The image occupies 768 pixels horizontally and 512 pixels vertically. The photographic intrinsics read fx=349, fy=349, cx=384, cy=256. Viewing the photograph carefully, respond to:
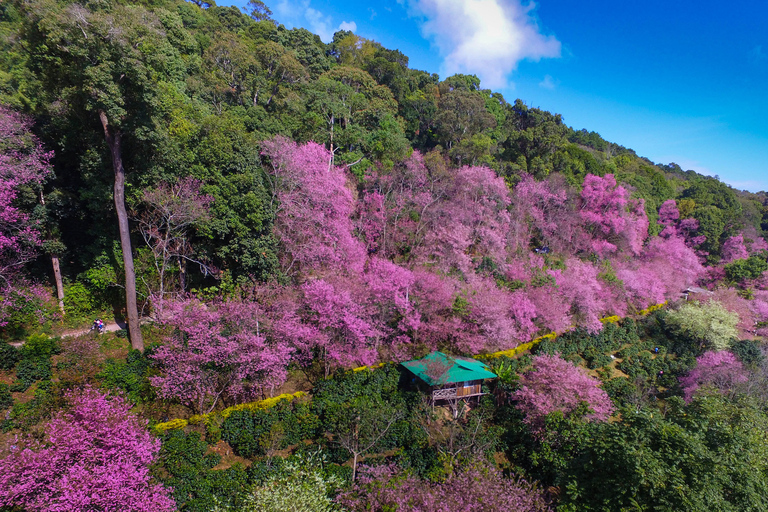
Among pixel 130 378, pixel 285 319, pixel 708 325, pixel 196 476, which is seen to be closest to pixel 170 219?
pixel 130 378

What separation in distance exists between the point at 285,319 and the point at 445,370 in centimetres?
759

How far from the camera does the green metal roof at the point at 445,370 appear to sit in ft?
52.4

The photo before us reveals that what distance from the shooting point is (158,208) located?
15812 mm

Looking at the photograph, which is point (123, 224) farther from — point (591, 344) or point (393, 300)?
point (591, 344)

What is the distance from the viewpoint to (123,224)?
47.4 feet

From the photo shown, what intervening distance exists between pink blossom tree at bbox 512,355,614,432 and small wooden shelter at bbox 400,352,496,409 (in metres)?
1.90

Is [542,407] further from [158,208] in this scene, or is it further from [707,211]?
[707,211]

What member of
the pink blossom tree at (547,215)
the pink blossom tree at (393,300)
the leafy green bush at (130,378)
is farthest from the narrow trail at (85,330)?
the pink blossom tree at (547,215)

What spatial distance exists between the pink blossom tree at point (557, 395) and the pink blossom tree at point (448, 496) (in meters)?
4.96

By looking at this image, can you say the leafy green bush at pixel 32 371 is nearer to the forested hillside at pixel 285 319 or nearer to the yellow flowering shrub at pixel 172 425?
the forested hillside at pixel 285 319

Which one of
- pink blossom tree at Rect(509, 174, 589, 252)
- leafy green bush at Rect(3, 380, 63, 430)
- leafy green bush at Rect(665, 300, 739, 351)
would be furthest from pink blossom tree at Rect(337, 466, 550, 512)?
leafy green bush at Rect(665, 300, 739, 351)

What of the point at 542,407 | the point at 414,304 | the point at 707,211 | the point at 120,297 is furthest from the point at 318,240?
the point at 707,211

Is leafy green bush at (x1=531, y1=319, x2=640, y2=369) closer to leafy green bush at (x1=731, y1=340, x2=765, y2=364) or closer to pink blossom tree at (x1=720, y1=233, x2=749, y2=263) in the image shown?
leafy green bush at (x1=731, y1=340, x2=765, y2=364)

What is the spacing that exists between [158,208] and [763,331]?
148 feet
